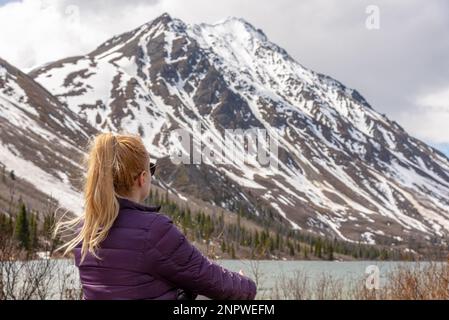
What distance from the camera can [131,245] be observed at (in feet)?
12.3

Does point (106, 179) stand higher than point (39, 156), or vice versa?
point (39, 156)

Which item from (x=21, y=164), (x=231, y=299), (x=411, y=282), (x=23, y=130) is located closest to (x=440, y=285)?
(x=411, y=282)

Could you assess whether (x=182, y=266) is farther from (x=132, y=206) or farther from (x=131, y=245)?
(x=132, y=206)

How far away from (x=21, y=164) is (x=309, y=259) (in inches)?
3213

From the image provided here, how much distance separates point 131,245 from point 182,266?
1.08ft

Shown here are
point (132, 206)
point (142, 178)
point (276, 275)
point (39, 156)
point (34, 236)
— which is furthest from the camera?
point (39, 156)

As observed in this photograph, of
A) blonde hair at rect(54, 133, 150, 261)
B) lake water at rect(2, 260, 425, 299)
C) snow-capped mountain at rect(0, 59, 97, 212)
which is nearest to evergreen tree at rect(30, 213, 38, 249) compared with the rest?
lake water at rect(2, 260, 425, 299)

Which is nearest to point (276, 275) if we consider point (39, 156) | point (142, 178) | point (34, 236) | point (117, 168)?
point (34, 236)

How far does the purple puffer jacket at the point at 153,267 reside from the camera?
3.69 metres

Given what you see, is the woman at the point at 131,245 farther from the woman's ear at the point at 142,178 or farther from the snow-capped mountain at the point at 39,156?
the snow-capped mountain at the point at 39,156

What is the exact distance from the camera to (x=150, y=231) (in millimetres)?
3713

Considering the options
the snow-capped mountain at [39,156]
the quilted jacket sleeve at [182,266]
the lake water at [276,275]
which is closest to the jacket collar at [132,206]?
the quilted jacket sleeve at [182,266]

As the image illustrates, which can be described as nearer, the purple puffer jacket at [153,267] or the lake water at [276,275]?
the purple puffer jacket at [153,267]
